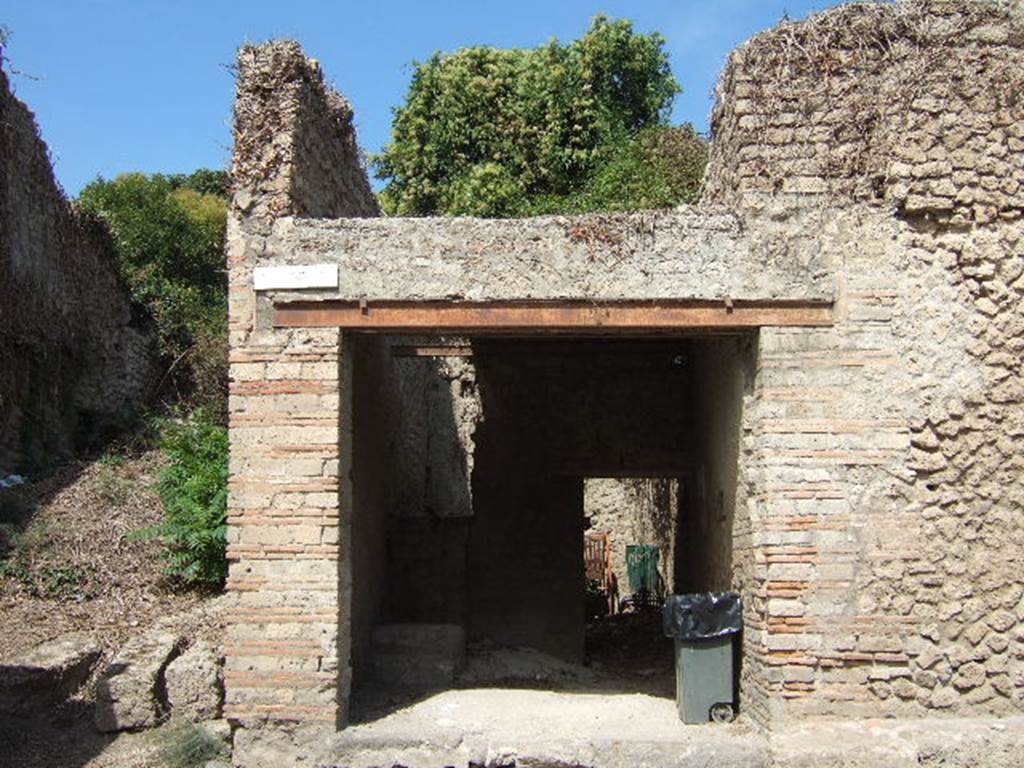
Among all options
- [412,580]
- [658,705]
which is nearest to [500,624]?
[412,580]

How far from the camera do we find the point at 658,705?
7.81 m

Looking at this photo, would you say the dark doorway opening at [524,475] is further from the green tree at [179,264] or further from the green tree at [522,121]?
the green tree at [522,121]

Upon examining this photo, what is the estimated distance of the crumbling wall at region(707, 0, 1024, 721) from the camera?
6781mm

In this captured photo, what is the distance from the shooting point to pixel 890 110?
281 inches

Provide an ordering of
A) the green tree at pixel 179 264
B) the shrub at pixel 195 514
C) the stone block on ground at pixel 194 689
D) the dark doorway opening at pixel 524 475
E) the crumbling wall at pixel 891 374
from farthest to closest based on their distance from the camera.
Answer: the green tree at pixel 179 264
the shrub at pixel 195 514
the dark doorway opening at pixel 524 475
the stone block on ground at pixel 194 689
the crumbling wall at pixel 891 374

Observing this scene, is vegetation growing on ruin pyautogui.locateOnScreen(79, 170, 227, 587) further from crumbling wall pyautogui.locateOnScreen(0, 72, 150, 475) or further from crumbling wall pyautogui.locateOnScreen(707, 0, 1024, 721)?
crumbling wall pyautogui.locateOnScreen(707, 0, 1024, 721)

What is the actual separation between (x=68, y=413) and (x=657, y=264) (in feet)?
35.2

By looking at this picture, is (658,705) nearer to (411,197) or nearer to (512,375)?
(512,375)

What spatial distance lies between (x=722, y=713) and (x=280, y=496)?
330 centimetres

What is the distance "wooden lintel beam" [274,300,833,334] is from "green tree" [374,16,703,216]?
12714mm

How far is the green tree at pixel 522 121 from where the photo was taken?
20.2 meters

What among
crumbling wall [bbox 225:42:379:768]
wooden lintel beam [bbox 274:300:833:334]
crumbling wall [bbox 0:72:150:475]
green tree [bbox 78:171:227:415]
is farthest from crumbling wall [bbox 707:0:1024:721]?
crumbling wall [bbox 0:72:150:475]

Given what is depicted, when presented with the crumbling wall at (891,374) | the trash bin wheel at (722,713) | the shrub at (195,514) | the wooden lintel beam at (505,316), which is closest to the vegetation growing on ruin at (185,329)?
the shrub at (195,514)

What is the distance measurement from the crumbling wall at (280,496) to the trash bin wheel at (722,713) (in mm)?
2482
